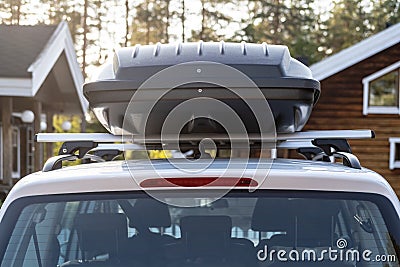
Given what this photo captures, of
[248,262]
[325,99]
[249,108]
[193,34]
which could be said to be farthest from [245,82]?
[193,34]

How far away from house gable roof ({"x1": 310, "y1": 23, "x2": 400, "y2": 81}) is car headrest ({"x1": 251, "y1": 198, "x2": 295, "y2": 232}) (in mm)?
16704

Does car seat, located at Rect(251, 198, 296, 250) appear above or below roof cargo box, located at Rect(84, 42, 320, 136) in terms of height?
below

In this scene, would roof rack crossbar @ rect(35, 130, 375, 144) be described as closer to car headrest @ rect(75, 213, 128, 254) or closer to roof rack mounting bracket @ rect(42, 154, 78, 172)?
roof rack mounting bracket @ rect(42, 154, 78, 172)

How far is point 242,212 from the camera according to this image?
9.56 ft

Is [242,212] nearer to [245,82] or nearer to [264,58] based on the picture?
[245,82]

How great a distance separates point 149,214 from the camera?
279cm

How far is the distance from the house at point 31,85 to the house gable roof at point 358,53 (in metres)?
6.40

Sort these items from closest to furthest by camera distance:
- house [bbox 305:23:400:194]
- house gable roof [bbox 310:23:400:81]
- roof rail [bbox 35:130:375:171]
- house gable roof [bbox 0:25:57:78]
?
roof rail [bbox 35:130:375:171], house gable roof [bbox 0:25:57:78], house gable roof [bbox 310:23:400:81], house [bbox 305:23:400:194]

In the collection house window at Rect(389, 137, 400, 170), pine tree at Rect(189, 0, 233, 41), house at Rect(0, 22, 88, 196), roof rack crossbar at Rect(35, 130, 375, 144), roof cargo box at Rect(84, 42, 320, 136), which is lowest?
house window at Rect(389, 137, 400, 170)

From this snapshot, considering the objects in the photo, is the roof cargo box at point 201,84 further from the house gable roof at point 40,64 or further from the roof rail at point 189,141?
the house gable roof at point 40,64

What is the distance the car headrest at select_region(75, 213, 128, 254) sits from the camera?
8.89 feet

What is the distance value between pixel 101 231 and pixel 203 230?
37cm

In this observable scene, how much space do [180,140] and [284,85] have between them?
1.93ft

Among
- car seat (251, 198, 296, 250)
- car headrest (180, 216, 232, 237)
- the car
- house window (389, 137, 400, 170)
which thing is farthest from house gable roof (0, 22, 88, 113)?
car seat (251, 198, 296, 250)
